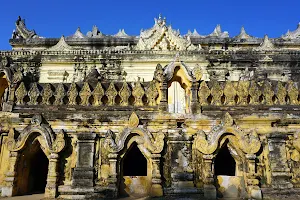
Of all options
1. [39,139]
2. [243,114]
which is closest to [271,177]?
[243,114]

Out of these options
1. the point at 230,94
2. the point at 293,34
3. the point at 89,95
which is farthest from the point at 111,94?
the point at 293,34

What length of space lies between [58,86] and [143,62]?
6868 mm

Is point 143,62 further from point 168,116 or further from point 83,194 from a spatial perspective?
point 83,194

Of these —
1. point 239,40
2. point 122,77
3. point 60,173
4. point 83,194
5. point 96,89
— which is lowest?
point 83,194

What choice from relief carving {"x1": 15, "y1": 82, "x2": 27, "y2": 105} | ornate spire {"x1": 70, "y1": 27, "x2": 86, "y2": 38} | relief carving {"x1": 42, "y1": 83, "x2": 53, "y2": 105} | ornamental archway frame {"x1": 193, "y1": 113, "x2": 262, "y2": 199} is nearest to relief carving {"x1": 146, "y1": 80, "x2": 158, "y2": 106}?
ornamental archway frame {"x1": 193, "y1": 113, "x2": 262, "y2": 199}

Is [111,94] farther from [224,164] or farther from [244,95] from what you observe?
[224,164]

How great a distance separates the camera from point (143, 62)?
49.6 feet

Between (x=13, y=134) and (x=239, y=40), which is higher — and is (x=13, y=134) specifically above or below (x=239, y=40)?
below

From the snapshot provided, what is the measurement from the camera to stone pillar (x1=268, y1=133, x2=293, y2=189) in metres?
7.61

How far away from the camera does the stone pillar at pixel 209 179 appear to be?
7.44 m

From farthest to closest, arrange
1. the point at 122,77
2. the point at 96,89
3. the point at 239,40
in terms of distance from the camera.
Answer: the point at 239,40 → the point at 122,77 → the point at 96,89

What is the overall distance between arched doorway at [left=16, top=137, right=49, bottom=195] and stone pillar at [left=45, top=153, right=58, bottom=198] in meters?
0.72

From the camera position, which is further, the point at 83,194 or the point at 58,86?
the point at 58,86

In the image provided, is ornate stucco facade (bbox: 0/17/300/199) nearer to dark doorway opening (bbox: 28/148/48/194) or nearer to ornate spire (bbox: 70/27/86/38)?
dark doorway opening (bbox: 28/148/48/194)
